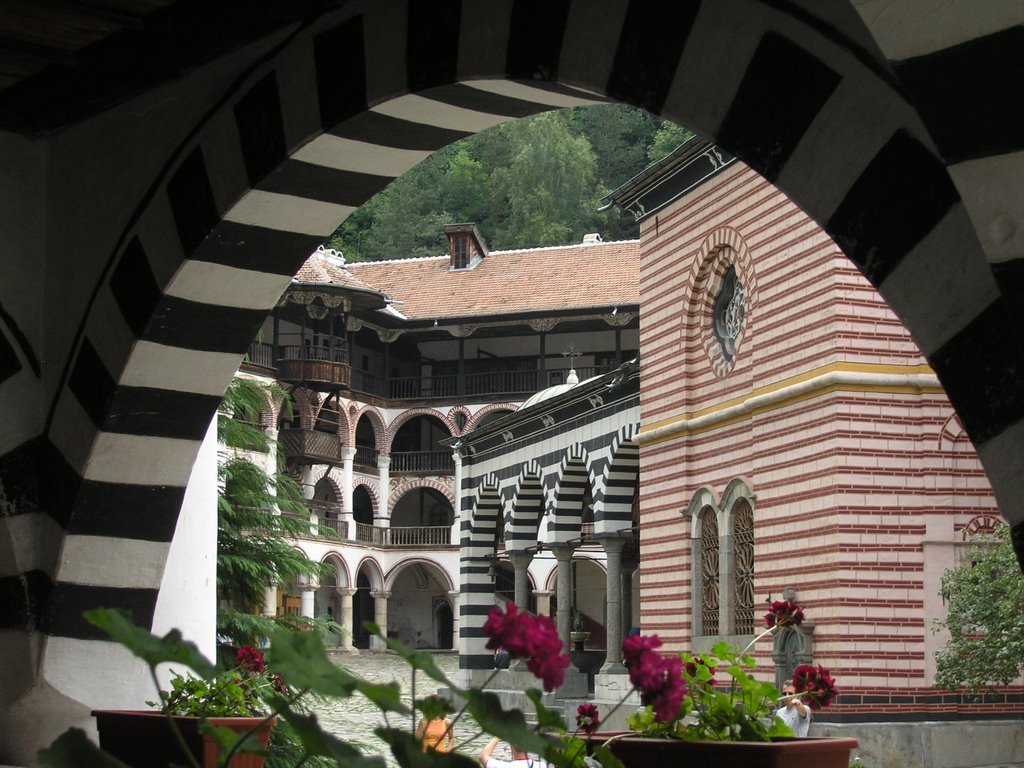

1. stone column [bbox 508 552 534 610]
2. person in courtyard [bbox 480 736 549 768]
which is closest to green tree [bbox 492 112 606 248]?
stone column [bbox 508 552 534 610]

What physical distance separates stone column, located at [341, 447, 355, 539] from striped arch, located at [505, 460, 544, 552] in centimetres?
1563

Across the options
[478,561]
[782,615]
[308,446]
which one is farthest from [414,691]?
[308,446]

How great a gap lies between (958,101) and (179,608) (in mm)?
3728

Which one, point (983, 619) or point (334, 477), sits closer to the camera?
point (983, 619)

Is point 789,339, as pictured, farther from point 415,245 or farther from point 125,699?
point 415,245

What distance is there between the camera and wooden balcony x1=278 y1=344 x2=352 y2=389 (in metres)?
37.3

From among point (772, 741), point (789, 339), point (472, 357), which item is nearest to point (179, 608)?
point (772, 741)

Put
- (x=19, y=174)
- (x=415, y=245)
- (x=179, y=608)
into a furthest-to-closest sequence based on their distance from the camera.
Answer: (x=415, y=245), (x=179, y=608), (x=19, y=174)

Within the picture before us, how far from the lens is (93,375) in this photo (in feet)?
14.5

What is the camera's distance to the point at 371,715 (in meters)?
21.3

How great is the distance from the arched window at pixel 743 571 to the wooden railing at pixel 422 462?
26.0 m

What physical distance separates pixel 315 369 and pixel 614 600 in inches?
732

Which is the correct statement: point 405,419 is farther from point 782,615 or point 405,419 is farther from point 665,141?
point 782,615

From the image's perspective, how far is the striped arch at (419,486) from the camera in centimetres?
4175
